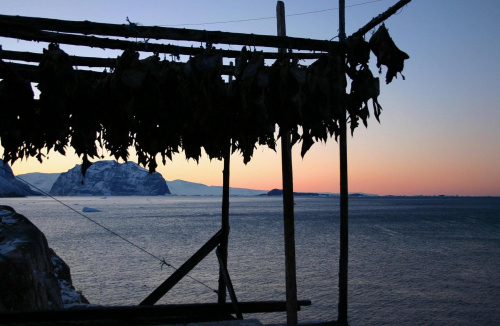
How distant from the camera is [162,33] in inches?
178

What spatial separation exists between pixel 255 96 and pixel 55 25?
2155 mm

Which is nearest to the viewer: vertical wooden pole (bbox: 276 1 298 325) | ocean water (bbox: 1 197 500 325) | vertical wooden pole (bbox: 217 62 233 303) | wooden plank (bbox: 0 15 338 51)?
wooden plank (bbox: 0 15 338 51)

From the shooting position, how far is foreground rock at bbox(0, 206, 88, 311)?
21.3 feet

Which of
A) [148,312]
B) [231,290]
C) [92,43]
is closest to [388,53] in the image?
[92,43]

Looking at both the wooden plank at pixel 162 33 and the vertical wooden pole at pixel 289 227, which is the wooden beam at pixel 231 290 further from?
the wooden plank at pixel 162 33

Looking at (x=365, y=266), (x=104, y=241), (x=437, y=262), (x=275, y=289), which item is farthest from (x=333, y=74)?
(x=104, y=241)

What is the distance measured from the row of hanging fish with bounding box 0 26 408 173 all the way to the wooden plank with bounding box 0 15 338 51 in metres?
0.21

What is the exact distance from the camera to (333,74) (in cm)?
462

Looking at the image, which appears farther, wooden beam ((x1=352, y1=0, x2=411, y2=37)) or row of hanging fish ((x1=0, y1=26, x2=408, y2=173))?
wooden beam ((x1=352, y1=0, x2=411, y2=37))

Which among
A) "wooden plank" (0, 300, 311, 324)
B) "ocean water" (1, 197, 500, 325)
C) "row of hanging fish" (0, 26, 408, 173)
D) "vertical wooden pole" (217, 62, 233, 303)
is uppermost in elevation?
"row of hanging fish" (0, 26, 408, 173)

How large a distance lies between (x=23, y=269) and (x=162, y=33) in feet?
15.3

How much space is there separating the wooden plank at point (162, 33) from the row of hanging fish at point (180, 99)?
21 centimetres

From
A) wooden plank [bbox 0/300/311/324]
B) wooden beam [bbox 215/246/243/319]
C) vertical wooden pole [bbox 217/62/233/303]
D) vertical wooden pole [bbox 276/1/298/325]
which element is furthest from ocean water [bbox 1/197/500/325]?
vertical wooden pole [bbox 276/1/298/325]

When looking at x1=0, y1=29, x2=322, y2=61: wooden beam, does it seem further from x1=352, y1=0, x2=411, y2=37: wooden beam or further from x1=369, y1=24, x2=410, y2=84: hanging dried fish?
x1=352, y1=0, x2=411, y2=37: wooden beam
